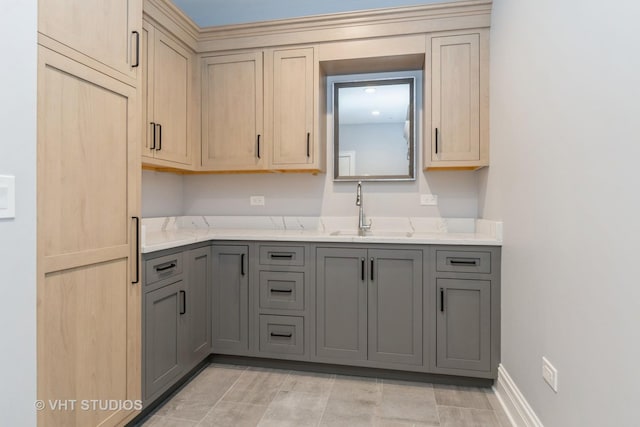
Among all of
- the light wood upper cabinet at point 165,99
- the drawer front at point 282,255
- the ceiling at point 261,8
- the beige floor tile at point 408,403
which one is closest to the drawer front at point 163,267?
the drawer front at point 282,255

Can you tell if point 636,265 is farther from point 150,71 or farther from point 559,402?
point 150,71

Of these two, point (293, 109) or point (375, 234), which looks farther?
point (293, 109)

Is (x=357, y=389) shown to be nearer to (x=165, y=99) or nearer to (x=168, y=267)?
(x=168, y=267)

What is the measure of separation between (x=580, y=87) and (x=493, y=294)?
53.3 inches

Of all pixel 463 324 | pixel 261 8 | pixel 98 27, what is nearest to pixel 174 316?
pixel 98 27

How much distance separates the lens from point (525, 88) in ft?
6.11

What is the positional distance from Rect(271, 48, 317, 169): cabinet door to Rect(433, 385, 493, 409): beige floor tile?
1.78 m

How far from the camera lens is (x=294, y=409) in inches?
81.8

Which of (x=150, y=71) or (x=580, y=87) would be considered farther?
(x=150, y=71)

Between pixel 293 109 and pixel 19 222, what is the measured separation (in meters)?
1.96

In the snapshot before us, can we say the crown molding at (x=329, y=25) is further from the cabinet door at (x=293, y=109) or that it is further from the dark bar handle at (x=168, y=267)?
the dark bar handle at (x=168, y=267)

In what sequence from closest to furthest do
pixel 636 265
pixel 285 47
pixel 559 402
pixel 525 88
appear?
pixel 636 265 → pixel 559 402 → pixel 525 88 → pixel 285 47

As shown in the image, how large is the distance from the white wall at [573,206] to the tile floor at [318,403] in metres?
0.37

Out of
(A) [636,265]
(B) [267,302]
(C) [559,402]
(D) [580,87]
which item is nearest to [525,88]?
(D) [580,87]
